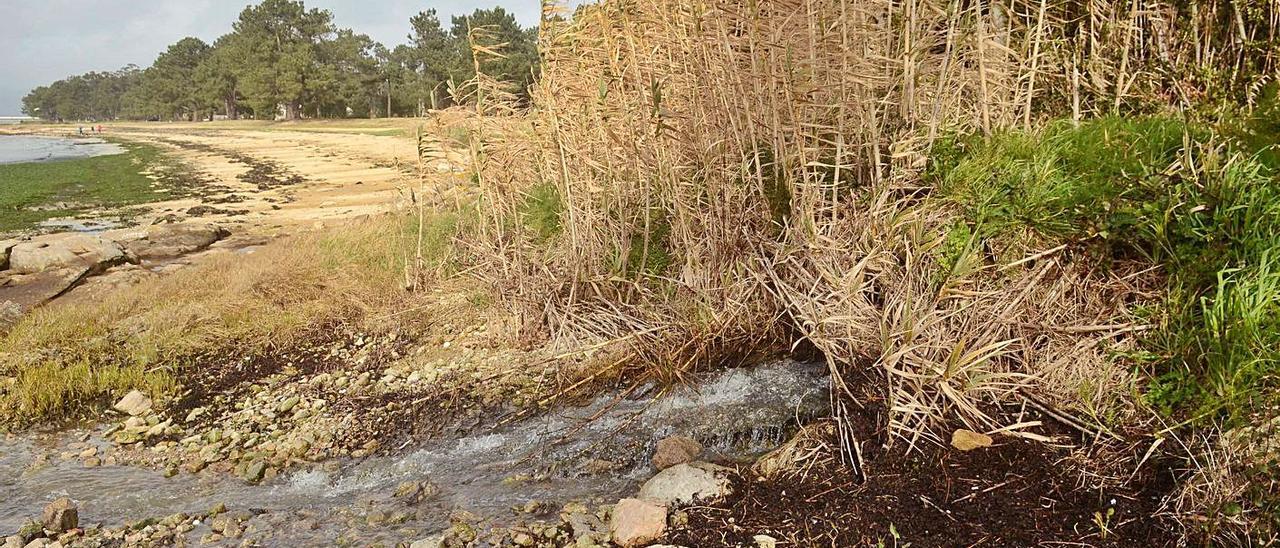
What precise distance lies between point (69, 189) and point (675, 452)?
2293cm

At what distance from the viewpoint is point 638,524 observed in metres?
3.50

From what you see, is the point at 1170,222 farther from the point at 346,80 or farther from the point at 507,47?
the point at 346,80

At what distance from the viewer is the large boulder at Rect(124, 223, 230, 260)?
11.5 metres

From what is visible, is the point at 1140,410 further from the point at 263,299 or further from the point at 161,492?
the point at 263,299

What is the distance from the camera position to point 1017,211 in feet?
13.4

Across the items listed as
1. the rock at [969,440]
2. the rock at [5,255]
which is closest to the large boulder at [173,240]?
the rock at [5,255]

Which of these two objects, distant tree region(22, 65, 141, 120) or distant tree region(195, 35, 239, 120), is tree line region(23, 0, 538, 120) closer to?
distant tree region(195, 35, 239, 120)

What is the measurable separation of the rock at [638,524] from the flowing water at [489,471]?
459mm

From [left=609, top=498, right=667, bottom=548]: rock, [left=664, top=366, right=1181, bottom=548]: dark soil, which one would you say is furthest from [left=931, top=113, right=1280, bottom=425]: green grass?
[left=609, top=498, right=667, bottom=548]: rock

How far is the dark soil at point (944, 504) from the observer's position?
302 cm

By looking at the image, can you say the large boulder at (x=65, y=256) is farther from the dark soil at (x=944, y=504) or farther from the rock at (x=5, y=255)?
the dark soil at (x=944, y=504)

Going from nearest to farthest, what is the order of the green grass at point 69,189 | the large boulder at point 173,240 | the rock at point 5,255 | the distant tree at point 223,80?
the rock at point 5,255 → the large boulder at point 173,240 → the green grass at point 69,189 → the distant tree at point 223,80

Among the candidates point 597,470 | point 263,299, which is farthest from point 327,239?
point 597,470

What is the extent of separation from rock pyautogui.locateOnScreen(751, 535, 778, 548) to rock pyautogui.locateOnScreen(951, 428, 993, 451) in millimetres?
920
